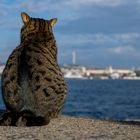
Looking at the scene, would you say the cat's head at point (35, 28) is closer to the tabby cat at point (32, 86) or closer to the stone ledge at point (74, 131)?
the tabby cat at point (32, 86)

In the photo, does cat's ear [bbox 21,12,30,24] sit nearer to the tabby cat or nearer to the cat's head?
the cat's head

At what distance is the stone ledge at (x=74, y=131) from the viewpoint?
35.1ft

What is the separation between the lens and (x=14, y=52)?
12578mm

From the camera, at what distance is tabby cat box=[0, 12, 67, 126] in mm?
11945

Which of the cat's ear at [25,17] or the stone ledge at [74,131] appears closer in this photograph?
the stone ledge at [74,131]

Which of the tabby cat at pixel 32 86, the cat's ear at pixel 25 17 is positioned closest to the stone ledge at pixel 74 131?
the tabby cat at pixel 32 86

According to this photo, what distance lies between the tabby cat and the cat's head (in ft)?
0.94

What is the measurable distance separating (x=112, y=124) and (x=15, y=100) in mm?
2165

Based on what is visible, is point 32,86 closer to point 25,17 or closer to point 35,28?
point 35,28

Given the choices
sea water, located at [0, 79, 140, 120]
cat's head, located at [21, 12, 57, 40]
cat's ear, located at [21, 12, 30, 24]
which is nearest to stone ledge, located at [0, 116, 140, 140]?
cat's head, located at [21, 12, 57, 40]

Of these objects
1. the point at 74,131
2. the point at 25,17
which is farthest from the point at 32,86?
the point at 25,17

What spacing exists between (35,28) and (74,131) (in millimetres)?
2840

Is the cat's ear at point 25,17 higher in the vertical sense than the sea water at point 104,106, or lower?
higher

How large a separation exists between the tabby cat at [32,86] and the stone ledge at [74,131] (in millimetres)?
308
